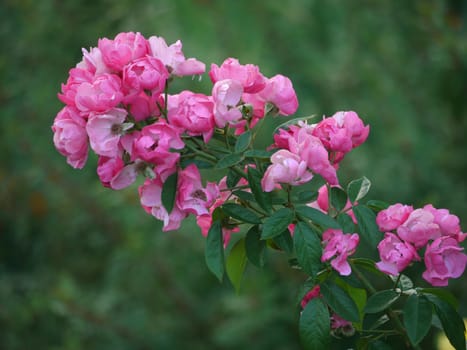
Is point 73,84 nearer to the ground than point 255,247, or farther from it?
farther from it

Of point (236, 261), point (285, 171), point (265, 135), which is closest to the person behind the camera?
point (285, 171)

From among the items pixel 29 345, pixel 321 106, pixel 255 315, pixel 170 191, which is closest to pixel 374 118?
pixel 321 106

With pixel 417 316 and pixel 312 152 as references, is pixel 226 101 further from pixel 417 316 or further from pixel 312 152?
pixel 417 316

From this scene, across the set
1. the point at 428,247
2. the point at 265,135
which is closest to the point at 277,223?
the point at 428,247

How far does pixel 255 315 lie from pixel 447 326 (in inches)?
42.3

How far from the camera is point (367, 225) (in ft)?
2.18

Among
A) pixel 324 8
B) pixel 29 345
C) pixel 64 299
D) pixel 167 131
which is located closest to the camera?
pixel 167 131

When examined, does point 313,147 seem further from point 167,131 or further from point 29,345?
point 29,345

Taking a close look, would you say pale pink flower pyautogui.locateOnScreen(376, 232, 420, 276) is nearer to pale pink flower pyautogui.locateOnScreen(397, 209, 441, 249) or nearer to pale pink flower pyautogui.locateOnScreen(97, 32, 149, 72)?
pale pink flower pyautogui.locateOnScreen(397, 209, 441, 249)

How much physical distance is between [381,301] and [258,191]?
0.16 metres

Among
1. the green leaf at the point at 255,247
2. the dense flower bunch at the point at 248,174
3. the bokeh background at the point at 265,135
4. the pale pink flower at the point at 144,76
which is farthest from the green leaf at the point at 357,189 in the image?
the bokeh background at the point at 265,135

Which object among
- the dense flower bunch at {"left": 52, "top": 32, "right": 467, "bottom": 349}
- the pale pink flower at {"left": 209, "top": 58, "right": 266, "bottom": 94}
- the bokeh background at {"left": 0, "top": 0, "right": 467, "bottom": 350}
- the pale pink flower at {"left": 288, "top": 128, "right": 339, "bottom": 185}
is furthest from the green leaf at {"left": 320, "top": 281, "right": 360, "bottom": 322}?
the bokeh background at {"left": 0, "top": 0, "right": 467, "bottom": 350}

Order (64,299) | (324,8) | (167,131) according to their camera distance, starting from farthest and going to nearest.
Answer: (324,8), (64,299), (167,131)

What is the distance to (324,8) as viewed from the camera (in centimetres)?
188
